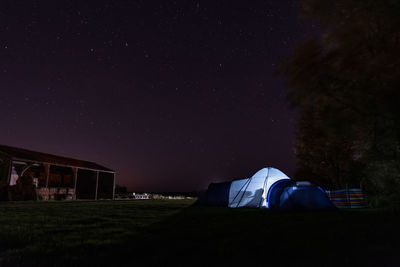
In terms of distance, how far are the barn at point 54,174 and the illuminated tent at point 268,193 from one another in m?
12.0

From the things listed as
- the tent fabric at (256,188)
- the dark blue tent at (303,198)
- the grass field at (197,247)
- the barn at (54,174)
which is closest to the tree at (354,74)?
the dark blue tent at (303,198)

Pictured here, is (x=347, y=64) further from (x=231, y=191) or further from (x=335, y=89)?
(x=231, y=191)

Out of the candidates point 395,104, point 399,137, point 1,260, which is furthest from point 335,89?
point 1,260

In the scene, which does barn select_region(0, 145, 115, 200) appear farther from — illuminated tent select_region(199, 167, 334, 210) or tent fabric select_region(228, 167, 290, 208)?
tent fabric select_region(228, 167, 290, 208)

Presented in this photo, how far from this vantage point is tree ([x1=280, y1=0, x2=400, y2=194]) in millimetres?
6792

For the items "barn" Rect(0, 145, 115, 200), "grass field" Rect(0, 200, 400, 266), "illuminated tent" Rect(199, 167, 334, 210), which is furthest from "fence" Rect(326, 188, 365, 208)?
"barn" Rect(0, 145, 115, 200)

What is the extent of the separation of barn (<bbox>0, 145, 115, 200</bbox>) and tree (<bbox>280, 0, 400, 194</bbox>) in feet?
57.7

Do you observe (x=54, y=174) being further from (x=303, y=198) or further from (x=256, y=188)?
(x=303, y=198)

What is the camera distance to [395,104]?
6523 millimetres

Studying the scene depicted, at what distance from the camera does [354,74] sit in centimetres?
719

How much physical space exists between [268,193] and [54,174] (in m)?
22.8

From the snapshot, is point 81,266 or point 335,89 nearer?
point 81,266

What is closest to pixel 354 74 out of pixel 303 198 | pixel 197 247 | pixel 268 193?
pixel 303 198

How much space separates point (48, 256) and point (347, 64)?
7.80 meters
